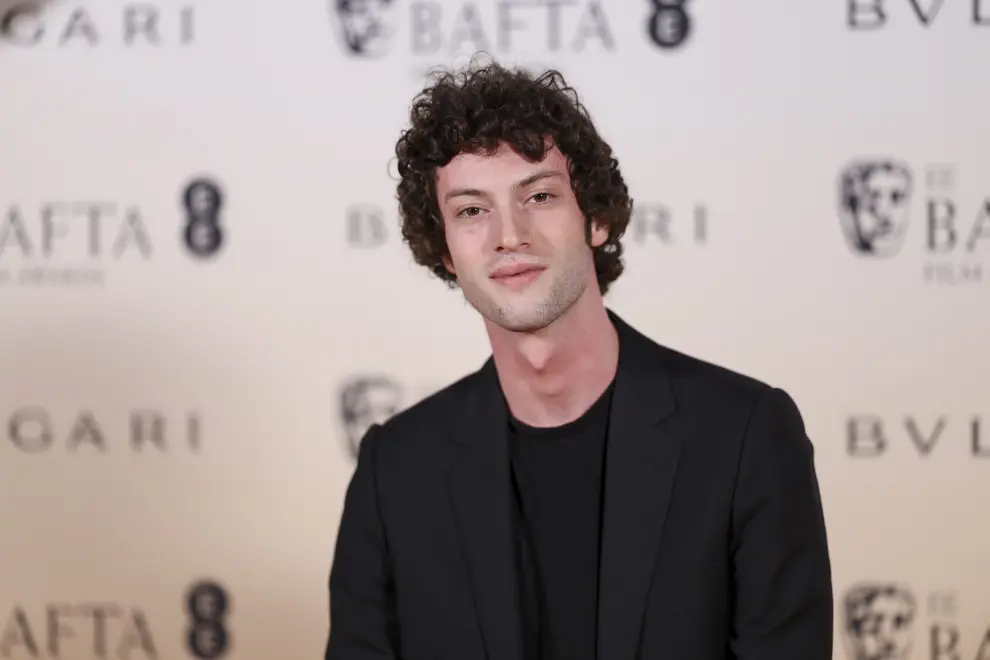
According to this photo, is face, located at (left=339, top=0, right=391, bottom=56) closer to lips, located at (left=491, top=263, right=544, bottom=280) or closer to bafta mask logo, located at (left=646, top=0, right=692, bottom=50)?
bafta mask logo, located at (left=646, top=0, right=692, bottom=50)

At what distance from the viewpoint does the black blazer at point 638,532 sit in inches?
50.1

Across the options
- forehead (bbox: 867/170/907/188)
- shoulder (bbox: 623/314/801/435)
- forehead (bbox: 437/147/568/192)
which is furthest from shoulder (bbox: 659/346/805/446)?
forehead (bbox: 867/170/907/188)

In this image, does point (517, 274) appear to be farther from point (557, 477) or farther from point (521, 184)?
point (557, 477)

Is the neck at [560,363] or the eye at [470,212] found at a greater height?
the eye at [470,212]

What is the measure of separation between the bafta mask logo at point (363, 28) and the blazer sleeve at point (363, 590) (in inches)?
37.4

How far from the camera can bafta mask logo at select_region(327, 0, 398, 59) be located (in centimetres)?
209

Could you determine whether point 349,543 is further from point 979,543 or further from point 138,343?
point 979,543

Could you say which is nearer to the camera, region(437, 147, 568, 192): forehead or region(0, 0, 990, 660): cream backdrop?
region(437, 147, 568, 192): forehead

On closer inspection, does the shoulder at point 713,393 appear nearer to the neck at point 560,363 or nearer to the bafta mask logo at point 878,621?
the neck at point 560,363

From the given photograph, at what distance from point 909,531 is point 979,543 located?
0.12m

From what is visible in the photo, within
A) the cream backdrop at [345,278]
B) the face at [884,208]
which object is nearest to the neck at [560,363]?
the cream backdrop at [345,278]

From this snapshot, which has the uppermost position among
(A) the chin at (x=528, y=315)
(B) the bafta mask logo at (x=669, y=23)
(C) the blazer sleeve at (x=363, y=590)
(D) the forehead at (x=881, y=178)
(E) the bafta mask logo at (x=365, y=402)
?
(B) the bafta mask logo at (x=669, y=23)

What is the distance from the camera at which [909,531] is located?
6.61ft

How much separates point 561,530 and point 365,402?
82 cm
